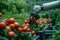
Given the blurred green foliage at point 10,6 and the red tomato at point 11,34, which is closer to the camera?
the red tomato at point 11,34

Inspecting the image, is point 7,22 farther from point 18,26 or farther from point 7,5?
point 7,5

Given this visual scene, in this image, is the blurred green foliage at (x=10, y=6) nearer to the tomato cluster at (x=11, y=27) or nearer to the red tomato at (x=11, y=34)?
the tomato cluster at (x=11, y=27)

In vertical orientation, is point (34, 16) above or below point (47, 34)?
above

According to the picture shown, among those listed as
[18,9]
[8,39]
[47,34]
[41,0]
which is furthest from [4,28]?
[41,0]

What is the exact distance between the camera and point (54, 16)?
10914 mm

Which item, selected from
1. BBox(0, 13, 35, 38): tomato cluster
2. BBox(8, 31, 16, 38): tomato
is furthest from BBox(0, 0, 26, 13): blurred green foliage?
BBox(8, 31, 16, 38): tomato

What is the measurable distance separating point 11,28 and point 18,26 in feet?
1.06

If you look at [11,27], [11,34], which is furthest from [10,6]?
[11,34]

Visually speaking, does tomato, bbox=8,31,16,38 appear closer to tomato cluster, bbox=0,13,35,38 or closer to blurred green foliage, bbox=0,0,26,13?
tomato cluster, bbox=0,13,35,38

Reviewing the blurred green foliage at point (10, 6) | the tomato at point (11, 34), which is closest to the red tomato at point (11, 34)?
the tomato at point (11, 34)

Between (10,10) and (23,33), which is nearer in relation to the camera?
(23,33)

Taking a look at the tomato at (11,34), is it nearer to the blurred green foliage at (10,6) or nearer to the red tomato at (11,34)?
the red tomato at (11,34)

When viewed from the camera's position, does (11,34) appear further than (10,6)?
No

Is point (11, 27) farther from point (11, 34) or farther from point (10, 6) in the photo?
point (10, 6)
